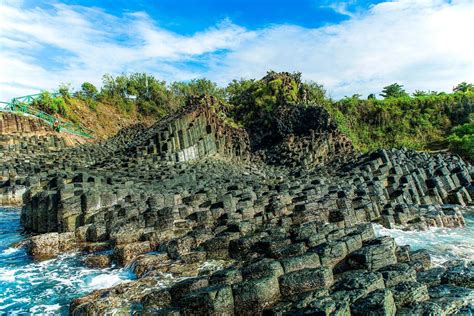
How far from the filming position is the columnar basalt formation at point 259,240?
6.32 meters

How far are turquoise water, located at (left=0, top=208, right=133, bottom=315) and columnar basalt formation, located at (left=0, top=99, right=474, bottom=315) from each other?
Answer: 1.48 ft

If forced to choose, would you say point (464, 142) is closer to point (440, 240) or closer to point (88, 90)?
point (440, 240)

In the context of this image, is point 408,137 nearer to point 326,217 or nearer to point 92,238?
point 326,217

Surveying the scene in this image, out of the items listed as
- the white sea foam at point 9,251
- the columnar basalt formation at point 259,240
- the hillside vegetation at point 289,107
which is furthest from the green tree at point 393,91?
the white sea foam at point 9,251

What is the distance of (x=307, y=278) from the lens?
6.73 meters

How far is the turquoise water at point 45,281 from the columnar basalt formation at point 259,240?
0.45 metres

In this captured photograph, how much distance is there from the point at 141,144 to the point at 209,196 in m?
18.0

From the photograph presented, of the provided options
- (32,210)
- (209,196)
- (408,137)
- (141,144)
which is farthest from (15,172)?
(408,137)

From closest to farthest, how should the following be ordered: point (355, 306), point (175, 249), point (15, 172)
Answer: point (355, 306) → point (175, 249) → point (15, 172)

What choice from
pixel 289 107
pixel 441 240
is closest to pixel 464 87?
pixel 289 107

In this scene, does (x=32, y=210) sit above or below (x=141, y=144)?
below

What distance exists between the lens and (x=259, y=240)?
9484mm

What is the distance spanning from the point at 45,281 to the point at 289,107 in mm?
37861

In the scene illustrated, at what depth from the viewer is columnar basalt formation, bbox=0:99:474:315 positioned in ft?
20.7
